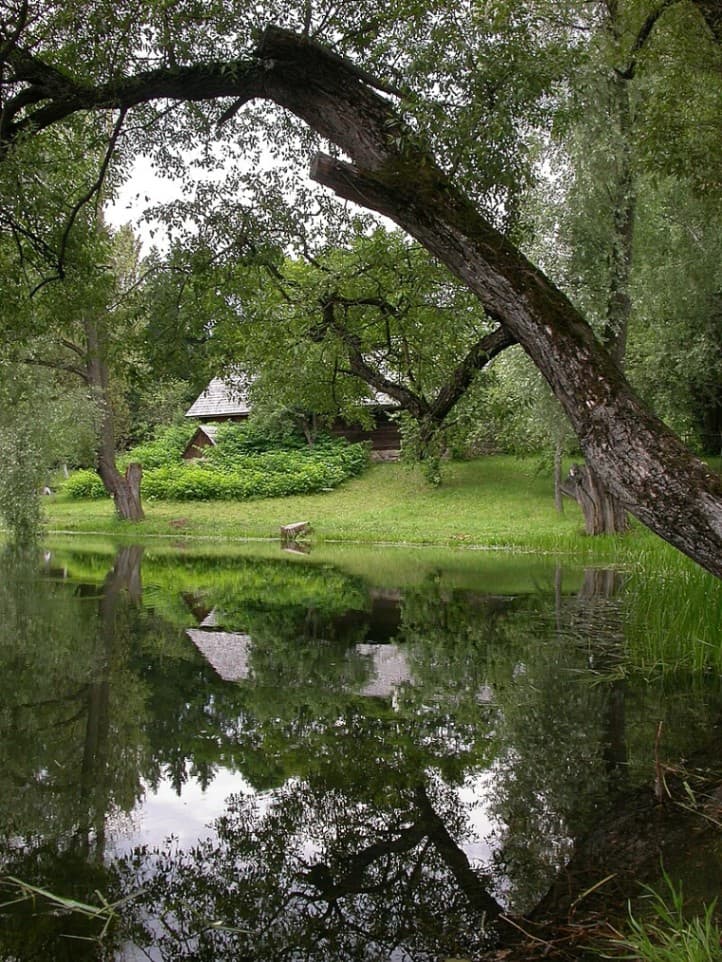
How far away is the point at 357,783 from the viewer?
423 cm

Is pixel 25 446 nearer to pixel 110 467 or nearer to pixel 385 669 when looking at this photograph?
pixel 110 467

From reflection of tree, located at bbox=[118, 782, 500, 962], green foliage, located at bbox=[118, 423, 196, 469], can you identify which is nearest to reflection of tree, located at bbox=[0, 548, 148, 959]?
reflection of tree, located at bbox=[118, 782, 500, 962]

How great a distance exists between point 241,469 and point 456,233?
27470 mm

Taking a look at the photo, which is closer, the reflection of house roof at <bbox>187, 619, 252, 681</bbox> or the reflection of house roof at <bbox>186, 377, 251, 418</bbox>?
the reflection of house roof at <bbox>187, 619, 252, 681</bbox>

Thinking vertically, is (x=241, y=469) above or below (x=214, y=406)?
below

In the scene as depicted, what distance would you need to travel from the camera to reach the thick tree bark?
4820 millimetres

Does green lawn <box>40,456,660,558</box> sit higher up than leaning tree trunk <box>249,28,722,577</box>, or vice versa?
leaning tree trunk <box>249,28,722,577</box>

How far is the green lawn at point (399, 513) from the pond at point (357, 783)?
40.0 ft

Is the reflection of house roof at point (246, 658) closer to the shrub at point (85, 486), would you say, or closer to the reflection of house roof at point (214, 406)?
the shrub at point (85, 486)

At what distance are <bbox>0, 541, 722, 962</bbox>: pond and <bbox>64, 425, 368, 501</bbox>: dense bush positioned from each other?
71.9 feet

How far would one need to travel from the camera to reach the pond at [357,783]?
9.61 ft

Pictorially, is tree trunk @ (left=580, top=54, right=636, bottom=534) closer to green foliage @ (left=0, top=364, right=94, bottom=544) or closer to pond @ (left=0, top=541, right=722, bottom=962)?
pond @ (left=0, top=541, right=722, bottom=962)

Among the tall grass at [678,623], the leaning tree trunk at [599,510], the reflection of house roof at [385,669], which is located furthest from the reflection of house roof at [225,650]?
the leaning tree trunk at [599,510]

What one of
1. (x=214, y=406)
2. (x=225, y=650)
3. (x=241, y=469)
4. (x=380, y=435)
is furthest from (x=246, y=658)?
(x=214, y=406)
